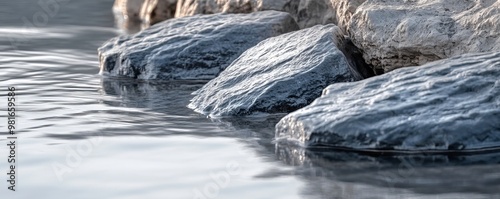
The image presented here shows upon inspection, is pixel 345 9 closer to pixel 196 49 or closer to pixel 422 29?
pixel 422 29

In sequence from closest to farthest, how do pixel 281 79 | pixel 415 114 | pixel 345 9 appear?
pixel 415 114, pixel 281 79, pixel 345 9

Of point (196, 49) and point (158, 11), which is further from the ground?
point (196, 49)

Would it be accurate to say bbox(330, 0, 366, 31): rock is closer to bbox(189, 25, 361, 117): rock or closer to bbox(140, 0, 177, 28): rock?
bbox(189, 25, 361, 117): rock

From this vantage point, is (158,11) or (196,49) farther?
(158,11)

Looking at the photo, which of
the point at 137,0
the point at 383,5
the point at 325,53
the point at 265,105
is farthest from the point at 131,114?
the point at 137,0

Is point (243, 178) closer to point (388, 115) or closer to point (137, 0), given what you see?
point (388, 115)

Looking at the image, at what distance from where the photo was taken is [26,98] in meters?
7.02

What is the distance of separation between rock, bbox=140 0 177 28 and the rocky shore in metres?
3.07

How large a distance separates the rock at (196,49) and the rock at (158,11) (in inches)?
163

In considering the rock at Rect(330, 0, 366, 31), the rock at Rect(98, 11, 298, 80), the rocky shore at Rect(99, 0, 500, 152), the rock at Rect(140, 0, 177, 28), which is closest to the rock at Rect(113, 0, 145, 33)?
the rock at Rect(140, 0, 177, 28)

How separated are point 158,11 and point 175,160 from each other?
7.82 meters

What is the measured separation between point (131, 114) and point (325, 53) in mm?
1385

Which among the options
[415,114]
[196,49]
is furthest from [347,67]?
[196,49]

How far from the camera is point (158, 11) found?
12586 mm
